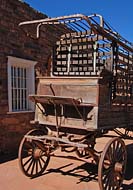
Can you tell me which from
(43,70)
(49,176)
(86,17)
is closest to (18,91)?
(43,70)

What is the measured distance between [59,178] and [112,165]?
134 centimetres

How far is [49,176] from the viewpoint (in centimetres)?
595

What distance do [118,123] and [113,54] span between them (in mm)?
1301

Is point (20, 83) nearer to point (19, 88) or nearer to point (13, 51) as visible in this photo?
point (19, 88)

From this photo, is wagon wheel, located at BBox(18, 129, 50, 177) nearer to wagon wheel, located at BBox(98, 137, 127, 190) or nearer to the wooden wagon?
the wooden wagon

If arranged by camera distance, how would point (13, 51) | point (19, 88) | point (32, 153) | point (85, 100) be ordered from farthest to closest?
1. point (19, 88)
2. point (13, 51)
3. point (32, 153)
4. point (85, 100)

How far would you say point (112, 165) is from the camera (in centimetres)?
494

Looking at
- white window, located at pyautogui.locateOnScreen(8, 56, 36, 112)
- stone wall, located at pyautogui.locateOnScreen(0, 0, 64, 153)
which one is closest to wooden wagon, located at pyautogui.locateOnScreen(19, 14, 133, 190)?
stone wall, located at pyautogui.locateOnScreen(0, 0, 64, 153)

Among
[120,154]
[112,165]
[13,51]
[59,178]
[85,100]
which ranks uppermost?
[13,51]

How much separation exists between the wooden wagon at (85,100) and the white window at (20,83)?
2.65 m

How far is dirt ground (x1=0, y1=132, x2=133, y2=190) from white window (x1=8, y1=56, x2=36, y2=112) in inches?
81.6

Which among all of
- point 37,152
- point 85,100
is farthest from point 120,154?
point 37,152

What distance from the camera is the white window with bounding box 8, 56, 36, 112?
816cm

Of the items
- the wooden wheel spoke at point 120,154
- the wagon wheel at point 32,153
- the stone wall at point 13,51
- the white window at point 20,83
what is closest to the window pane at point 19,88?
the white window at point 20,83
